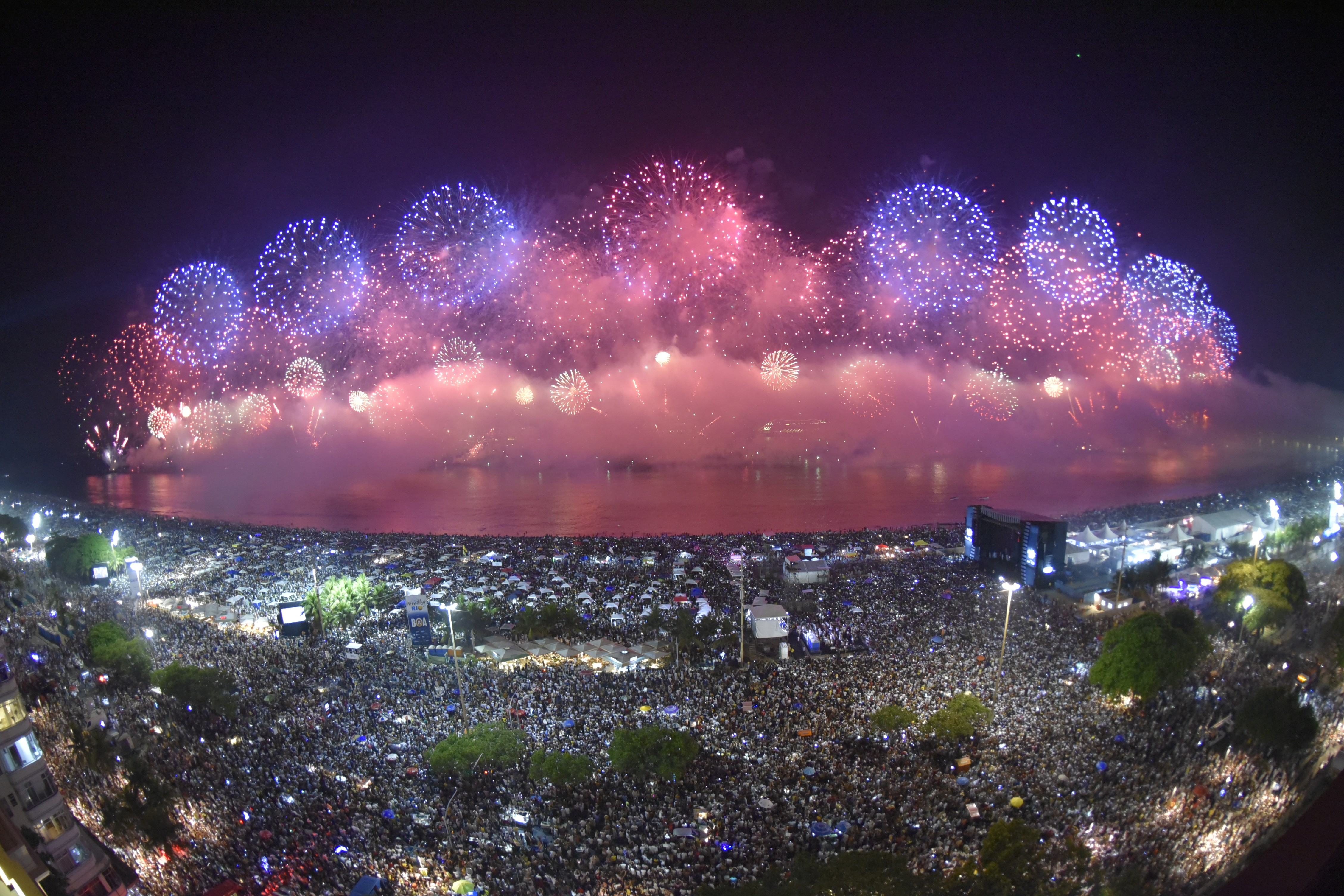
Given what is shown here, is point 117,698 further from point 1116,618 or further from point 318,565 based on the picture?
point 1116,618

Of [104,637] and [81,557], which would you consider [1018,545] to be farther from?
[81,557]

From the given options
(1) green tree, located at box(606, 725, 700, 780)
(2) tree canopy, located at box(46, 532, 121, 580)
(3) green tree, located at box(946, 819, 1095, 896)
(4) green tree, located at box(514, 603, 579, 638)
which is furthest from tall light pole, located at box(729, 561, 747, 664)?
(2) tree canopy, located at box(46, 532, 121, 580)

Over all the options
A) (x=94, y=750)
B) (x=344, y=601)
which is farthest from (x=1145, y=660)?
(x=344, y=601)

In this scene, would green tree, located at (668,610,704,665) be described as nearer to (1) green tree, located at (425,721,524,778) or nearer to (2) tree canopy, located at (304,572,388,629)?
(1) green tree, located at (425,721,524,778)

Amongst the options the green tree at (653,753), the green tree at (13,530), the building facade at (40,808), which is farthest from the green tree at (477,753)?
the green tree at (13,530)

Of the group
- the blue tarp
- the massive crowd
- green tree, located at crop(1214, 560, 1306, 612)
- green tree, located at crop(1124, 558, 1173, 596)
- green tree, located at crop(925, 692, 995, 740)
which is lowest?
the blue tarp

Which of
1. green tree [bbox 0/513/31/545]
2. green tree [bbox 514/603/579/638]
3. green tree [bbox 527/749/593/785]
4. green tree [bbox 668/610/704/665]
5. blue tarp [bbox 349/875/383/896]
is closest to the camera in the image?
blue tarp [bbox 349/875/383/896]
